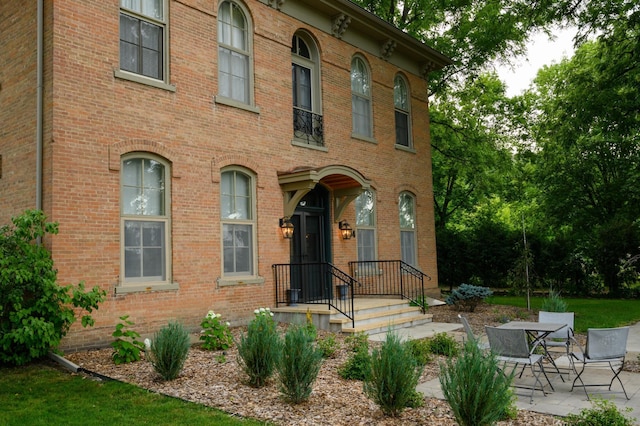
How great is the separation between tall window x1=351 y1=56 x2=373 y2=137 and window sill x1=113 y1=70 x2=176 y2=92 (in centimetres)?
605

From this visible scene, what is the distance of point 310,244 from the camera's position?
1369 cm

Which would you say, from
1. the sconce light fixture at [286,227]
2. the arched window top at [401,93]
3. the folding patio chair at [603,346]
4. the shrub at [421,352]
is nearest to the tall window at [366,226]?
the sconce light fixture at [286,227]

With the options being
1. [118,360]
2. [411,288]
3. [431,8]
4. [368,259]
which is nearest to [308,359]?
[118,360]

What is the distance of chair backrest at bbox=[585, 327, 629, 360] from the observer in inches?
249

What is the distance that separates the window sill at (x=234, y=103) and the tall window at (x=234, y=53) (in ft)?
0.79

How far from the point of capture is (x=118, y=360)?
7844mm

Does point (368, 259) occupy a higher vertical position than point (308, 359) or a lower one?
higher

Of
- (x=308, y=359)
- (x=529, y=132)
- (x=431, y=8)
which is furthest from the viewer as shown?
(x=529, y=132)

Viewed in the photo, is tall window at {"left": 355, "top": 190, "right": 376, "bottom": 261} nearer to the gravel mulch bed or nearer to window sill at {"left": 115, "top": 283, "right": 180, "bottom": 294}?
window sill at {"left": 115, "top": 283, "right": 180, "bottom": 294}

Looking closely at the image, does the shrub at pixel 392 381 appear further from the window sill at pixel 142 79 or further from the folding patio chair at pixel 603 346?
the window sill at pixel 142 79

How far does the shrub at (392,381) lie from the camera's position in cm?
538

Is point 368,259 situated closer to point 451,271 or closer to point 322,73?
point 322,73

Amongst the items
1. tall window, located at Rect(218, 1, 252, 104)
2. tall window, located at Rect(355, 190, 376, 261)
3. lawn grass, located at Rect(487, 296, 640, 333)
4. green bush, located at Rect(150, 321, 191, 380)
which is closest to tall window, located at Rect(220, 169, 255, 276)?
tall window, located at Rect(218, 1, 252, 104)

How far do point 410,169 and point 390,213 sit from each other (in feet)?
6.22
